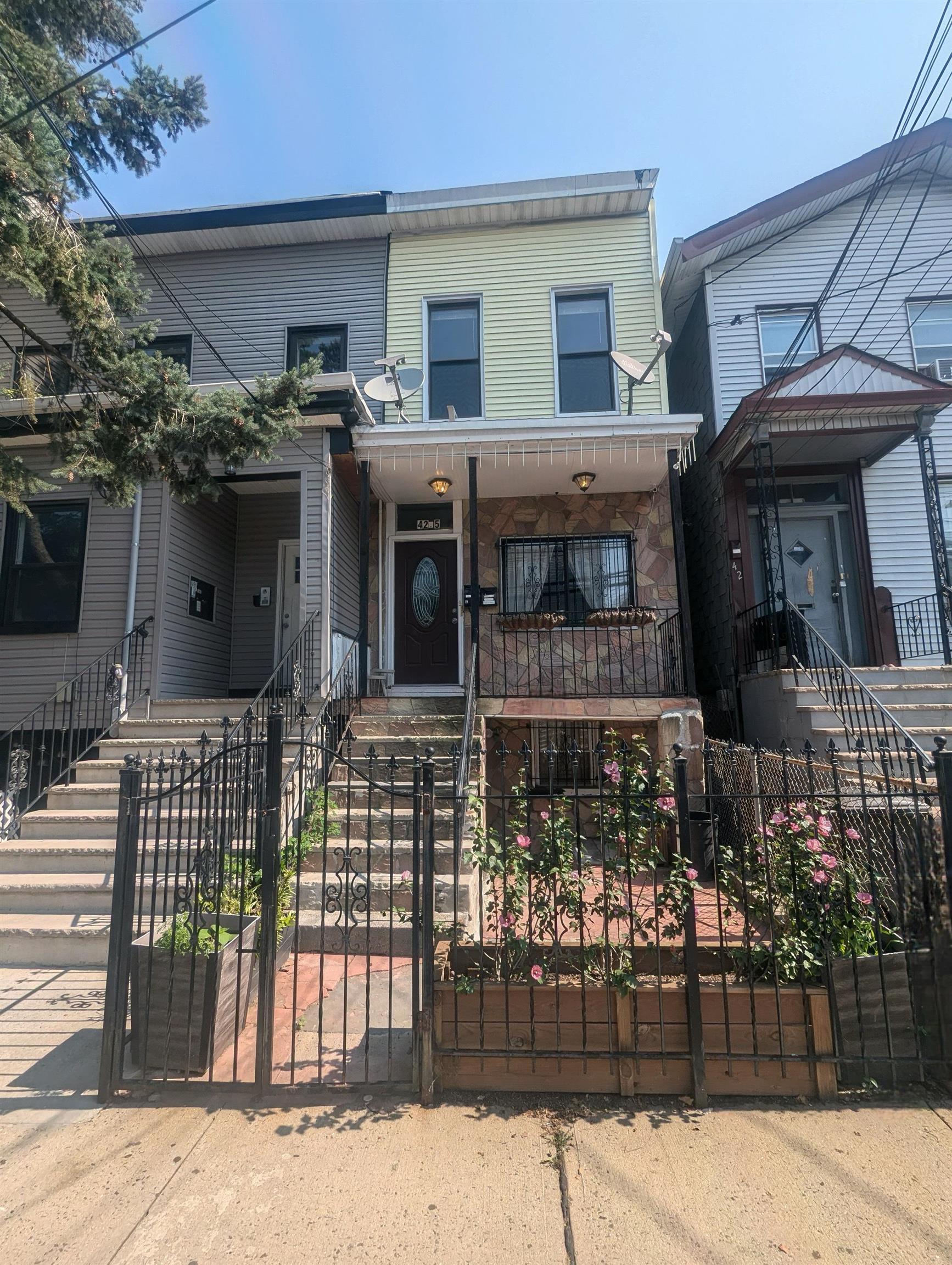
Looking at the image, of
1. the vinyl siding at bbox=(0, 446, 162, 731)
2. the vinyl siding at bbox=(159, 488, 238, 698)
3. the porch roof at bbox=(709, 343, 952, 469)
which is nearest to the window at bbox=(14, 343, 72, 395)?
the vinyl siding at bbox=(0, 446, 162, 731)

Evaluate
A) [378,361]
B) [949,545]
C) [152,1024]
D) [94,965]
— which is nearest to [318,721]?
[94,965]

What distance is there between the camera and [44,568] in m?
8.29

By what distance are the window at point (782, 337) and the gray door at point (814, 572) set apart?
2270mm

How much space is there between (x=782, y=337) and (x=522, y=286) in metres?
4.02

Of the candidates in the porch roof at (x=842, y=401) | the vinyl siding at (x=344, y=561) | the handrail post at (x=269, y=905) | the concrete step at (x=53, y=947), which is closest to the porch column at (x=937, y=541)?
the porch roof at (x=842, y=401)

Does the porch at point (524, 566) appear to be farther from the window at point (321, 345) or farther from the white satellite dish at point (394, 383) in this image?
the window at point (321, 345)

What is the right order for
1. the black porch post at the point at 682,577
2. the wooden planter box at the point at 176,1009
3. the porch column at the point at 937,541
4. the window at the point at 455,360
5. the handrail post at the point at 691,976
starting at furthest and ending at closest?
the window at the point at 455,360
the porch column at the point at 937,541
the black porch post at the point at 682,577
the wooden planter box at the point at 176,1009
the handrail post at the point at 691,976

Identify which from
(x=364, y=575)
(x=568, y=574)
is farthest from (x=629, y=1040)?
(x=568, y=574)

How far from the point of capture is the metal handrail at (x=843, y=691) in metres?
5.83

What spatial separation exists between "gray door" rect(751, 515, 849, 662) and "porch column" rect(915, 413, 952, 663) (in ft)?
4.26

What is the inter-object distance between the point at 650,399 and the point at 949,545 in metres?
4.77

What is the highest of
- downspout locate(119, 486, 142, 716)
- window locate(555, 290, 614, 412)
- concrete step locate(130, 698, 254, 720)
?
window locate(555, 290, 614, 412)

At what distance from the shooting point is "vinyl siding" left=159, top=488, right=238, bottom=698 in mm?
7980

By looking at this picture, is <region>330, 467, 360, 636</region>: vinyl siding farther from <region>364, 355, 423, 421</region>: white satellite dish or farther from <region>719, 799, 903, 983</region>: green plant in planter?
<region>719, 799, 903, 983</region>: green plant in planter
